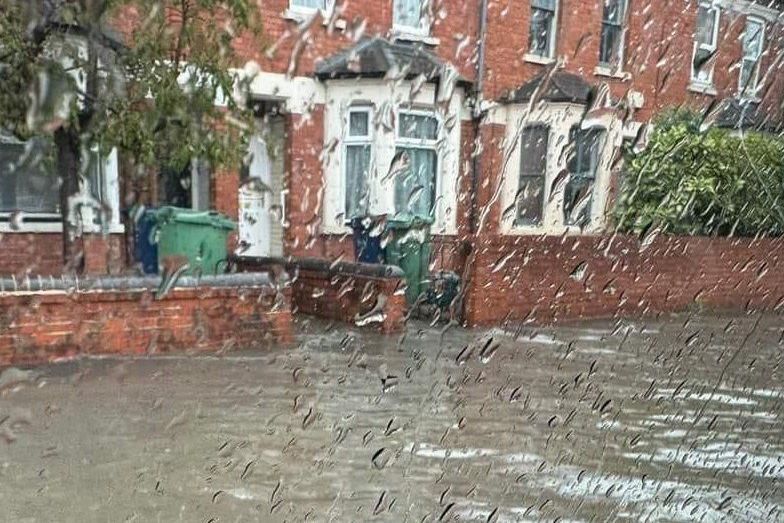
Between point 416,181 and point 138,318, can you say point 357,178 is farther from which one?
point 138,318

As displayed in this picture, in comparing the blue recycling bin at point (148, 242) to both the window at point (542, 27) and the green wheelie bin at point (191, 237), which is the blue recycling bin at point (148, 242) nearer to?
the green wheelie bin at point (191, 237)

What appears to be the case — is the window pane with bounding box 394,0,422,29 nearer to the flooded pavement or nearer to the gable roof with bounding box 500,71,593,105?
the gable roof with bounding box 500,71,593,105

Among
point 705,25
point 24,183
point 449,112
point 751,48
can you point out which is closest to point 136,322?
point 24,183

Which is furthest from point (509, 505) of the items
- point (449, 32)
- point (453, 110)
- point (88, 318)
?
point (449, 32)

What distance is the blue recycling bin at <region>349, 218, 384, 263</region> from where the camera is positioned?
738 cm

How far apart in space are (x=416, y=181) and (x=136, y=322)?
6492 millimetres

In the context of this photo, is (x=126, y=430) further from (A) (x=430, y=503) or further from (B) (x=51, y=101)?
(B) (x=51, y=101)

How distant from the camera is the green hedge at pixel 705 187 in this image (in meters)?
9.00

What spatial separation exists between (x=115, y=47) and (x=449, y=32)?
6.81 m

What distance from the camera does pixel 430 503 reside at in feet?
9.41

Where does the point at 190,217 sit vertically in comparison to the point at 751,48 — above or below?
below

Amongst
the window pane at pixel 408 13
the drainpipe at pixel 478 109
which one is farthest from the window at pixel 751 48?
the window pane at pixel 408 13

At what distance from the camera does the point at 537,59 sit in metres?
11.9

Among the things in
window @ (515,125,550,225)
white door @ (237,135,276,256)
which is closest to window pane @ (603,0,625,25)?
window @ (515,125,550,225)
